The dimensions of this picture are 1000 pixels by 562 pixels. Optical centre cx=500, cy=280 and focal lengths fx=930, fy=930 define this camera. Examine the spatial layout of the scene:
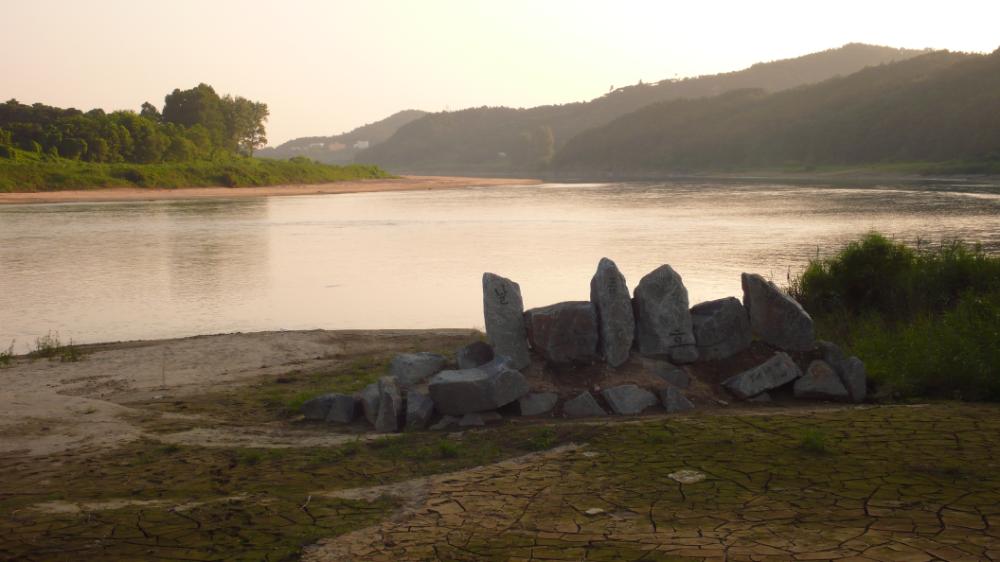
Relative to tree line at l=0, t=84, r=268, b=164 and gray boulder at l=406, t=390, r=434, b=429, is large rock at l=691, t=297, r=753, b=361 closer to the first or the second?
gray boulder at l=406, t=390, r=434, b=429

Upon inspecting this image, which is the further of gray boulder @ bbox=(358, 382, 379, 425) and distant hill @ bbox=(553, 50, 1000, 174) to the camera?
distant hill @ bbox=(553, 50, 1000, 174)

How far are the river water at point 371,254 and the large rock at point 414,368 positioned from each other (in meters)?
5.31

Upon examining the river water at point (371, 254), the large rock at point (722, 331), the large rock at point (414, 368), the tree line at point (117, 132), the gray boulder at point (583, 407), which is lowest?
the river water at point (371, 254)

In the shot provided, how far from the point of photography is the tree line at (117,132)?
224 feet

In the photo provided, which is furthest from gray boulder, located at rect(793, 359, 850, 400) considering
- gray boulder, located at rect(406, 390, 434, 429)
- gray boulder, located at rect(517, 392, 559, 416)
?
gray boulder, located at rect(406, 390, 434, 429)

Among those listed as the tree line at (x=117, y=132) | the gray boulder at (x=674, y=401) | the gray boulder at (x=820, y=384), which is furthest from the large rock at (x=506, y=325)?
the tree line at (x=117, y=132)

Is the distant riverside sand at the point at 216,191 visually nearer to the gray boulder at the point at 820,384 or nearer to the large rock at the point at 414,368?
the large rock at the point at 414,368

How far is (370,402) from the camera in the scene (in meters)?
8.79

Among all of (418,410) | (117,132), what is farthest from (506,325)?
(117,132)

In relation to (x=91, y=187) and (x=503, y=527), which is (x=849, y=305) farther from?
(x=91, y=187)

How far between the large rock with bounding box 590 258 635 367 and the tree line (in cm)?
6431

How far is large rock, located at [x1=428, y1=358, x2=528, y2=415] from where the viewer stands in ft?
28.0

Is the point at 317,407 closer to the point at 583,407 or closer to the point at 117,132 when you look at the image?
the point at 583,407

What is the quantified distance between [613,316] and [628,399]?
3.46 ft
